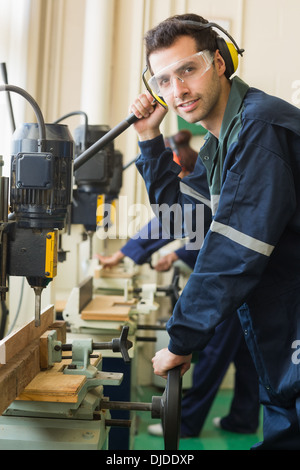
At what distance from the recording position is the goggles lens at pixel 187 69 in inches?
55.6

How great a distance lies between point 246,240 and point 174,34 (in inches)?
21.7

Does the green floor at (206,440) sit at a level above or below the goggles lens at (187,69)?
below

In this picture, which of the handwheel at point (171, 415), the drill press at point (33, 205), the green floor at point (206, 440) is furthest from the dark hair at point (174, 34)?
the green floor at point (206, 440)

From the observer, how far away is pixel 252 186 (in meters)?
1.24

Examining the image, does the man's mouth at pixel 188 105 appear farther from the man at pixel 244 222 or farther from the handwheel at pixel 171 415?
the handwheel at pixel 171 415

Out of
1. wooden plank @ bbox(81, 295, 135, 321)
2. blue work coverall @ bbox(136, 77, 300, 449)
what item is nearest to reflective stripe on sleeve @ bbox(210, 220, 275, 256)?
blue work coverall @ bbox(136, 77, 300, 449)

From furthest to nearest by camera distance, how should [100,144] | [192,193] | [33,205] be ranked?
[192,193] → [100,144] → [33,205]

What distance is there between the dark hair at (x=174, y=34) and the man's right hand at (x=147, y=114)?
0.67ft

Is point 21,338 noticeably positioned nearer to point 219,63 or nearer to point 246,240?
point 246,240

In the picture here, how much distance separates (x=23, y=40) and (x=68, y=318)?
160 centimetres

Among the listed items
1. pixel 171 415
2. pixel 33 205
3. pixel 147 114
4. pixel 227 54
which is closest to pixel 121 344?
pixel 171 415

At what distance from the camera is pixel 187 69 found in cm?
142
